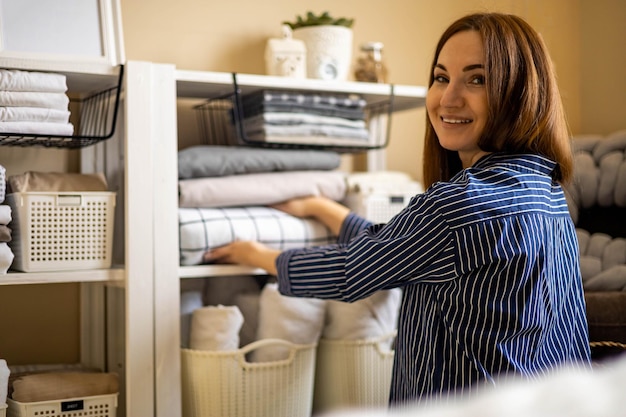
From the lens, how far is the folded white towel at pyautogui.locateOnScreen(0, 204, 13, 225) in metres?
1.57

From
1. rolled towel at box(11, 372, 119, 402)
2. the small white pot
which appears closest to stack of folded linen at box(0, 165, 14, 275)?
rolled towel at box(11, 372, 119, 402)

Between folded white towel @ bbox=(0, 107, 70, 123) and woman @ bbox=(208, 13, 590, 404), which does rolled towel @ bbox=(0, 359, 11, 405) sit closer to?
folded white towel @ bbox=(0, 107, 70, 123)

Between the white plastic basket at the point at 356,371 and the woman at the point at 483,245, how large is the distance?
29 centimetres

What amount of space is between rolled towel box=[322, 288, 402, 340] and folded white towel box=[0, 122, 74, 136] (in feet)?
2.40

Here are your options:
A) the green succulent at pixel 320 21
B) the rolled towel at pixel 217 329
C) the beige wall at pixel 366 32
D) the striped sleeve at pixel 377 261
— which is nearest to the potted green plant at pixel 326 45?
the green succulent at pixel 320 21

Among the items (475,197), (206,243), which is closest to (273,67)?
(206,243)

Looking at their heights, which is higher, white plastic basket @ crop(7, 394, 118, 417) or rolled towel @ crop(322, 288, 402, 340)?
rolled towel @ crop(322, 288, 402, 340)

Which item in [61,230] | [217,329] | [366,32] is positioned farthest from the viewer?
[366,32]

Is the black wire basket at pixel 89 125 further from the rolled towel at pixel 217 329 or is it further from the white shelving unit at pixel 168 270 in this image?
the rolled towel at pixel 217 329

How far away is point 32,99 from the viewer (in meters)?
1.59

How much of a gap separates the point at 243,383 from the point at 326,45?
0.89 meters

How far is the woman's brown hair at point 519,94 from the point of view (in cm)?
139

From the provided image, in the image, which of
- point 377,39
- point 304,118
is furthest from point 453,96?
point 377,39

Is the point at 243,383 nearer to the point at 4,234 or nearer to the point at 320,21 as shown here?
the point at 4,234
